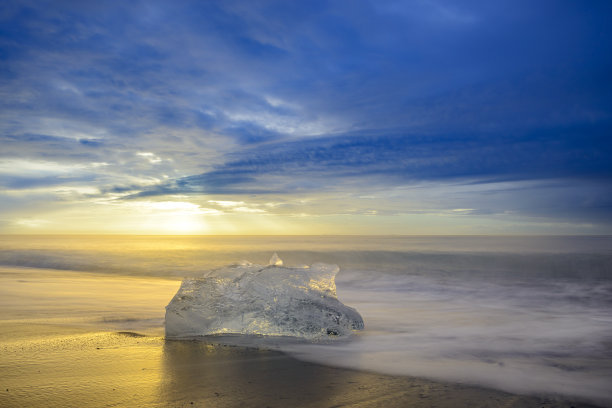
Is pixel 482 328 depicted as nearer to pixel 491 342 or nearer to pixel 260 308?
pixel 491 342

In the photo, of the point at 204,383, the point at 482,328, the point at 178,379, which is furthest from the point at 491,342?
the point at 178,379

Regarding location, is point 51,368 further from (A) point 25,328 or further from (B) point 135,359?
(A) point 25,328

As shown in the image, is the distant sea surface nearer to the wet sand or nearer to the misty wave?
the misty wave

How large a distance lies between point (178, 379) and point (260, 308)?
6.52 feet

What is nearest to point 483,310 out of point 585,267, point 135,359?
point 135,359

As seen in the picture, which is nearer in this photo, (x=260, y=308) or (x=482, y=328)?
(x=260, y=308)

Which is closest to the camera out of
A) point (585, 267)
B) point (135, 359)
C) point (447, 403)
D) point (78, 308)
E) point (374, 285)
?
point (447, 403)

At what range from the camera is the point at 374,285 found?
1379cm

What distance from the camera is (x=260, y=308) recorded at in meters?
5.51

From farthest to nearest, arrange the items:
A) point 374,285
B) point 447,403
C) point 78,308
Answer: point 374,285 → point 78,308 → point 447,403

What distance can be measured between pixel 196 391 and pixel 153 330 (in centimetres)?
261

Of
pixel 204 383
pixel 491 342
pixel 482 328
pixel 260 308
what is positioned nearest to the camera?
pixel 204 383

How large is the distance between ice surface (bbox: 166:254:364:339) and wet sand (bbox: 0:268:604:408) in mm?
452

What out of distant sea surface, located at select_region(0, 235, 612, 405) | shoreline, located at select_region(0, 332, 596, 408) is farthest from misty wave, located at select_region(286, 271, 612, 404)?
shoreline, located at select_region(0, 332, 596, 408)
